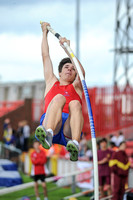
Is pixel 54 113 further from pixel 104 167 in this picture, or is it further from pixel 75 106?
pixel 104 167

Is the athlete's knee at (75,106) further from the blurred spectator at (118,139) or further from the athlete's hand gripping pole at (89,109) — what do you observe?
the blurred spectator at (118,139)

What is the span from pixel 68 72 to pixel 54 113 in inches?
24.4

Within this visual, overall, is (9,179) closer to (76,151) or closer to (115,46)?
(76,151)

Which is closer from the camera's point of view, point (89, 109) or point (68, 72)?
point (89, 109)

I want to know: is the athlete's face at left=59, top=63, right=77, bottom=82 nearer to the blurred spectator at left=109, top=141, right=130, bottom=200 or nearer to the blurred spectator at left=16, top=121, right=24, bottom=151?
the blurred spectator at left=109, top=141, right=130, bottom=200

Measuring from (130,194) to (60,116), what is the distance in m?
4.79

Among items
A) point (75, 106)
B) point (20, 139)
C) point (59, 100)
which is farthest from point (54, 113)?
point (20, 139)

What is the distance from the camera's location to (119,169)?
8578mm

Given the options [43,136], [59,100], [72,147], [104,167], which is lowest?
[104,167]

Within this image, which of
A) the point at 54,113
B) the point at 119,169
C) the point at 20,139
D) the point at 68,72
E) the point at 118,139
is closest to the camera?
the point at 54,113

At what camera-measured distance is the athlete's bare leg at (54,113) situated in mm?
4574

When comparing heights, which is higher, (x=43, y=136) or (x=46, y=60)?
(x=46, y=60)

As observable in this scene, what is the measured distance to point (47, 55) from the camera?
5145mm

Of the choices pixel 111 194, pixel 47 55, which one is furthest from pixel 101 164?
pixel 47 55
